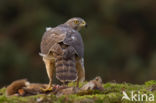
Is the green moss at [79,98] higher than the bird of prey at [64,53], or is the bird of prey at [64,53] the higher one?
the bird of prey at [64,53]

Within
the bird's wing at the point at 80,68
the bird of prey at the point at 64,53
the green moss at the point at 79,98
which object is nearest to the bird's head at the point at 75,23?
the bird of prey at the point at 64,53

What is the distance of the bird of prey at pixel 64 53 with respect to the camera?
36.2ft

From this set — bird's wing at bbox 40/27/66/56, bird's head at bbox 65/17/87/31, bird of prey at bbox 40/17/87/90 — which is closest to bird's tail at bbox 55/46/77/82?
bird of prey at bbox 40/17/87/90

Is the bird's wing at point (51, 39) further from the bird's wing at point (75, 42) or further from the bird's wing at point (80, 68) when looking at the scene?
the bird's wing at point (80, 68)

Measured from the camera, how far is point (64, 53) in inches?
438

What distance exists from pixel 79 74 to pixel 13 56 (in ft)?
64.4

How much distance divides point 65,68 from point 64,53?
0.26 meters

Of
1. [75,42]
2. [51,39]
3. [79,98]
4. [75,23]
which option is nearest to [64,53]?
[75,42]

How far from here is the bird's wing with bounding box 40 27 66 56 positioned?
11.5 metres

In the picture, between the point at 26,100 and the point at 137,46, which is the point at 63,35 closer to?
the point at 26,100

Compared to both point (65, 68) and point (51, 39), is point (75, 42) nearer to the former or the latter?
point (51, 39)

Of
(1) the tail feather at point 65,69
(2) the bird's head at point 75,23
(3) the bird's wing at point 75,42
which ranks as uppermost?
(2) the bird's head at point 75,23

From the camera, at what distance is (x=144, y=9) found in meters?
34.8

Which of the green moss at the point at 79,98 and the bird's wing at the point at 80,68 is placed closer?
the green moss at the point at 79,98
